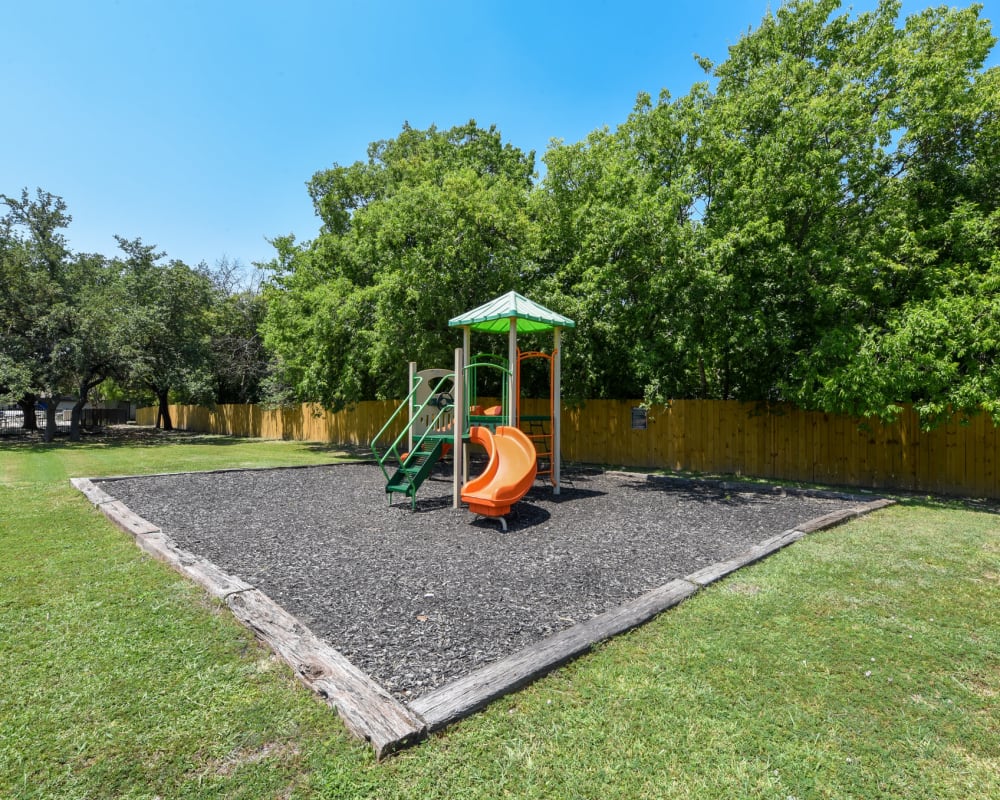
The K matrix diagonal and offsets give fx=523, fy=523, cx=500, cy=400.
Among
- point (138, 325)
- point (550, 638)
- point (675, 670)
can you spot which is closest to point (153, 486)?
point (550, 638)

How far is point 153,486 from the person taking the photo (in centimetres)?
938

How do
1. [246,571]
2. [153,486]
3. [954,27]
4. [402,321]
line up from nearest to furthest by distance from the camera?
[246,571]
[153,486]
[954,27]
[402,321]

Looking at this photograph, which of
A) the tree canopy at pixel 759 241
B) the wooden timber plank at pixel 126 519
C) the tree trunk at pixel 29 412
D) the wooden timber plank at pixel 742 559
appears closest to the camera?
the wooden timber plank at pixel 742 559

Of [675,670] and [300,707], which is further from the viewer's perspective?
[675,670]

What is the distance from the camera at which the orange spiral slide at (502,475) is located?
6641 mm

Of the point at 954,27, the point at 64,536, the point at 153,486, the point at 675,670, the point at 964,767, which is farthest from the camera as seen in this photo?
the point at 954,27

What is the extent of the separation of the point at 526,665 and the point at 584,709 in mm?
437

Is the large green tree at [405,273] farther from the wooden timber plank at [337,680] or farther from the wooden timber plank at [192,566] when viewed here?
the wooden timber plank at [337,680]

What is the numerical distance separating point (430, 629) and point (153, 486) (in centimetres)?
817

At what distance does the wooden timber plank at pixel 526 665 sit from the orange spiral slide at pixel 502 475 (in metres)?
2.82

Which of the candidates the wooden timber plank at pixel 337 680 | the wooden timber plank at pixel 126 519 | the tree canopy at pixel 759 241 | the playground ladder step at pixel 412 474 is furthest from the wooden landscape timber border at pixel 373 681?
the tree canopy at pixel 759 241

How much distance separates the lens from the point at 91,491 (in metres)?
8.27

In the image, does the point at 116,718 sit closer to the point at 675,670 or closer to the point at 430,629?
the point at 430,629

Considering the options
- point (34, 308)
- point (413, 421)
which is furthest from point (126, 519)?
point (34, 308)
